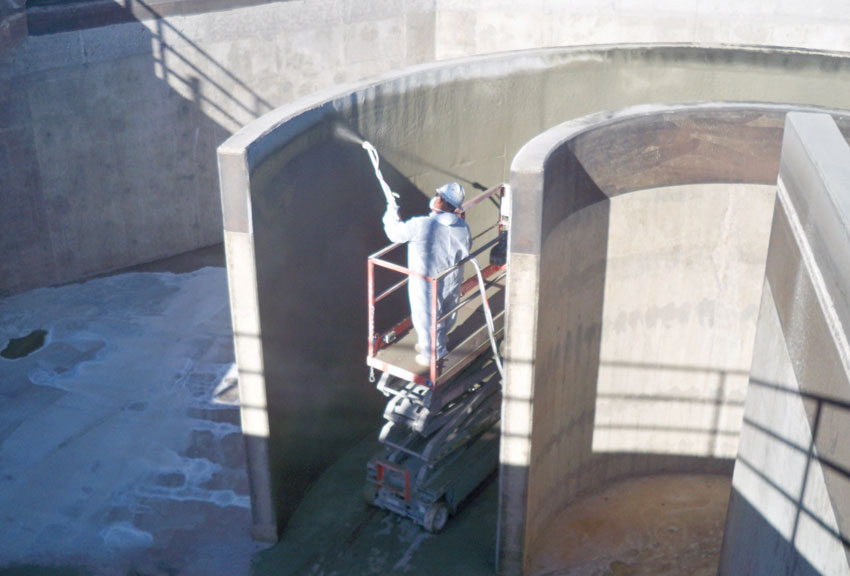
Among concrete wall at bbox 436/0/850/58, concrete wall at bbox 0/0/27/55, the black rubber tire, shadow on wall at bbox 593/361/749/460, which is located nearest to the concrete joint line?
shadow on wall at bbox 593/361/749/460

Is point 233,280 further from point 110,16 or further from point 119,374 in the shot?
point 110,16

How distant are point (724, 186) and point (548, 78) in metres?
3.39

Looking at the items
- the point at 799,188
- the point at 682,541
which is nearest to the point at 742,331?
the point at 682,541

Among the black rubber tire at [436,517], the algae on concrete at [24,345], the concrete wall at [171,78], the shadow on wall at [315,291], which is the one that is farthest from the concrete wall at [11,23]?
the black rubber tire at [436,517]

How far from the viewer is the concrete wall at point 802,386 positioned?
16.7ft

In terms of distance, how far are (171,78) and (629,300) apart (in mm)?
8690

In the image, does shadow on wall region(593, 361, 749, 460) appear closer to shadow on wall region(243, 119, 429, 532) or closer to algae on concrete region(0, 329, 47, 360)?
shadow on wall region(243, 119, 429, 532)

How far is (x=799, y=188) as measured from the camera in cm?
641

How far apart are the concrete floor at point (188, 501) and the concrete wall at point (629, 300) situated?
0.56 meters

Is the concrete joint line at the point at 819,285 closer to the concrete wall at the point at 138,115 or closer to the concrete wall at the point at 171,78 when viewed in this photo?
the concrete wall at the point at 171,78

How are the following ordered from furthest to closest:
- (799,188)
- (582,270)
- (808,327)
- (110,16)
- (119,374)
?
1. (110,16)
2. (119,374)
3. (582,270)
4. (799,188)
5. (808,327)

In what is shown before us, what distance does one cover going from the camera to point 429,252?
850 cm

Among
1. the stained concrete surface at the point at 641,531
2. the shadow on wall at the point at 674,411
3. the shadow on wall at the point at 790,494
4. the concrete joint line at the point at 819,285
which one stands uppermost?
the concrete joint line at the point at 819,285

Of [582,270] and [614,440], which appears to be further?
[614,440]
